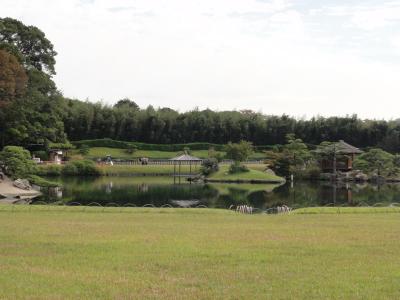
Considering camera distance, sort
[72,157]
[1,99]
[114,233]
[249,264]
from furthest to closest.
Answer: [72,157] < [1,99] < [114,233] < [249,264]

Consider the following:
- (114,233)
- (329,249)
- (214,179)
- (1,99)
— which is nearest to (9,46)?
(1,99)

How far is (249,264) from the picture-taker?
8.61 meters

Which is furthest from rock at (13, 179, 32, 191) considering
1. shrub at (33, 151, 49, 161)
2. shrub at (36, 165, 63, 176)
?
shrub at (33, 151, 49, 161)

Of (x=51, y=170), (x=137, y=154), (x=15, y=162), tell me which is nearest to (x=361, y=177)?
(x=137, y=154)

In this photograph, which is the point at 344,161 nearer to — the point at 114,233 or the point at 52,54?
the point at 52,54

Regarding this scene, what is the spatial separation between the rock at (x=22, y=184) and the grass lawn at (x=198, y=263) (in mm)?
20465

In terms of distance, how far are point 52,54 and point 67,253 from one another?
41984 mm

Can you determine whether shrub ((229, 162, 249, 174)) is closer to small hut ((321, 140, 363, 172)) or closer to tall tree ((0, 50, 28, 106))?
small hut ((321, 140, 363, 172))

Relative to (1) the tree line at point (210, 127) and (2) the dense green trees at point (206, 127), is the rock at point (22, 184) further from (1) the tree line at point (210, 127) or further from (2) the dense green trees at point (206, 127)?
(2) the dense green trees at point (206, 127)

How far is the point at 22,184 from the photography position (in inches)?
1307

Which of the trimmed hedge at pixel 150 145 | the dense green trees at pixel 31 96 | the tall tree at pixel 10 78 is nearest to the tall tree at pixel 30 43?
the dense green trees at pixel 31 96

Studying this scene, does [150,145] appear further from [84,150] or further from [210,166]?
[210,166]

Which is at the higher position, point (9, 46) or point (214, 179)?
point (9, 46)

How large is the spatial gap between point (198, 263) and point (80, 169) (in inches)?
1880
